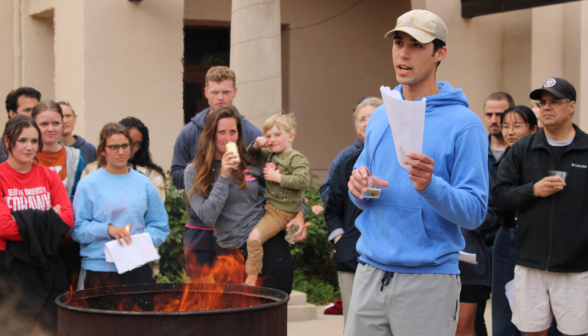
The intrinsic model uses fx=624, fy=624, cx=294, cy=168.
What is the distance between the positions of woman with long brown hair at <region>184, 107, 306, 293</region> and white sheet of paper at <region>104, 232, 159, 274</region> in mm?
337

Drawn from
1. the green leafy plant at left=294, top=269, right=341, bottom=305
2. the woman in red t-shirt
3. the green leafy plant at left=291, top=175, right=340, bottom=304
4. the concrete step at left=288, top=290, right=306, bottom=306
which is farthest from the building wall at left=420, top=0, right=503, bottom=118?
the woman in red t-shirt

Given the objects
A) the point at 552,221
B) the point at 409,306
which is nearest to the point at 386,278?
the point at 409,306

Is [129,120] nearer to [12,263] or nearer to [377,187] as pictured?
[12,263]

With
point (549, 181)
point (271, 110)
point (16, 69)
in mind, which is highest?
point (16, 69)

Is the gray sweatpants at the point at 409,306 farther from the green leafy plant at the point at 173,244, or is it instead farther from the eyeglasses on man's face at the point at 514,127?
the green leafy plant at the point at 173,244

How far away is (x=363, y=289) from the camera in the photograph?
2.77m

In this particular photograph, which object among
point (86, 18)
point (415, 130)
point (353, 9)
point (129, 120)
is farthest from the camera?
point (353, 9)

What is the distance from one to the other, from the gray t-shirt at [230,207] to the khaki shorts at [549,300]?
6.67 ft

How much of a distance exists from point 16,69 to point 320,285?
6.71m

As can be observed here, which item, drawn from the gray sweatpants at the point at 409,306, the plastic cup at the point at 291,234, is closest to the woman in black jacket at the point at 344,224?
the plastic cup at the point at 291,234

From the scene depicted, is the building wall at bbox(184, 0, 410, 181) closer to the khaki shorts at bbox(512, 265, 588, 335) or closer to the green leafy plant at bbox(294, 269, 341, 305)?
the green leafy plant at bbox(294, 269, 341, 305)

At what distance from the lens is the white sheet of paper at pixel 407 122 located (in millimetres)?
2352

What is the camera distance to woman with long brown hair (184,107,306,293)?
182 inches

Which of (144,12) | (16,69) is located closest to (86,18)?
(144,12)
